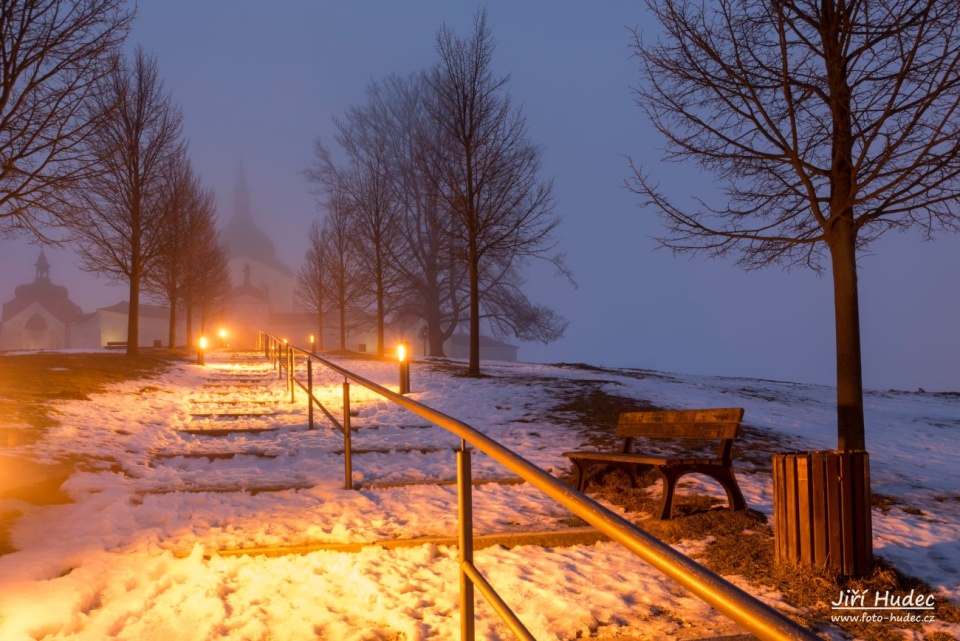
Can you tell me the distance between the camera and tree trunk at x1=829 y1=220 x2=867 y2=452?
6.84 m

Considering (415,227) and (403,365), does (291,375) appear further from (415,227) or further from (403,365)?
(415,227)

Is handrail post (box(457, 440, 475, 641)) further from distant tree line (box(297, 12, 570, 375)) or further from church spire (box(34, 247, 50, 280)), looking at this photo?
church spire (box(34, 247, 50, 280))

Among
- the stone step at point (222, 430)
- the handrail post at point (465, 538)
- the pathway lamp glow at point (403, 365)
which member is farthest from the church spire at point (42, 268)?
the handrail post at point (465, 538)

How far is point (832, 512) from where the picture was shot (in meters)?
4.24

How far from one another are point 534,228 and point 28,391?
1172cm

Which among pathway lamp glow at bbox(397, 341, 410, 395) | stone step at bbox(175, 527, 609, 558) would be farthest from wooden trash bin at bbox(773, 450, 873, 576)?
pathway lamp glow at bbox(397, 341, 410, 395)

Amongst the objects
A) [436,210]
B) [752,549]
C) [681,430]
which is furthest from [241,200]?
[752,549]

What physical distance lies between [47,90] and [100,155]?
1411mm

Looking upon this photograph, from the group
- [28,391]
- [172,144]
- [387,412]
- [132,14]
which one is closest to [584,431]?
[387,412]

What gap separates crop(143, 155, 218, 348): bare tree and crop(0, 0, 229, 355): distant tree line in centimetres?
7

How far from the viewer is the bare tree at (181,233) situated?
20453mm

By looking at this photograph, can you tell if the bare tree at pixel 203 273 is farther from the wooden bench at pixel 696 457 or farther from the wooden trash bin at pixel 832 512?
the wooden trash bin at pixel 832 512

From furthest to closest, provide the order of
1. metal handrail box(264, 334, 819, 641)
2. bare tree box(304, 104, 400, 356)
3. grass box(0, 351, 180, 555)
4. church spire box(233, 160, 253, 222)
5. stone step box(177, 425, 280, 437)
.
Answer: church spire box(233, 160, 253, 222) → bare tree box(304, 104, 400, 356) → stone step box(177, 425, 280, 437) → grass box(0, 351, 180, 555) → metal handrail box(264, 334, 819, 641)

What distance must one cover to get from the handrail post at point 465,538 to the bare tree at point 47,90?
11.7m
